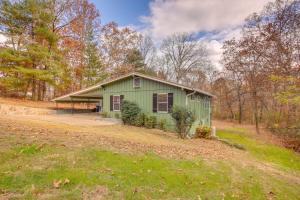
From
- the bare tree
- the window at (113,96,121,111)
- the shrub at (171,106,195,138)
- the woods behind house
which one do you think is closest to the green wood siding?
the window at (113,96,121,111)

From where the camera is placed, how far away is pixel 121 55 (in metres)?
29.3

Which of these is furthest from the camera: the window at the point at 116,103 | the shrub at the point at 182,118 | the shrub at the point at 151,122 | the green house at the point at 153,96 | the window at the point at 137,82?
the window at the point at 116,103

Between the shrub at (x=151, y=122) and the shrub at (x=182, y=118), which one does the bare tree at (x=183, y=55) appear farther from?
the shrub at (x=182, y=118)

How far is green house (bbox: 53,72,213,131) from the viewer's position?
12.6 metres

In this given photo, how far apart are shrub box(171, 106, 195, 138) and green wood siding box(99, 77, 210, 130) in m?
1.82

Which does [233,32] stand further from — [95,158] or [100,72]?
[95,158]

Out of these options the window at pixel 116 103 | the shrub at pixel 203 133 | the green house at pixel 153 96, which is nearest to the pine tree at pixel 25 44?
the green house at pixel 153 96

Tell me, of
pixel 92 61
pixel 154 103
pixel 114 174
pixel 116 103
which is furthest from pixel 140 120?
pixel 92 61

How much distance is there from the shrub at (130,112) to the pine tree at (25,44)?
9.89 m

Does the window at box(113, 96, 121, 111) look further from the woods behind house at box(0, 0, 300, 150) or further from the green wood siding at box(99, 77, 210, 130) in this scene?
the woods behind house at box(0, 0, 300, 150)

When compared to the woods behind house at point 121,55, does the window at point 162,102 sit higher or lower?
lower

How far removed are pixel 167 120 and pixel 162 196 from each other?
9076 millimetres

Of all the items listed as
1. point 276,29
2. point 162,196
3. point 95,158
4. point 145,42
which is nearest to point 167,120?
point 95,158

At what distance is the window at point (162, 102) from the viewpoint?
13.1m
